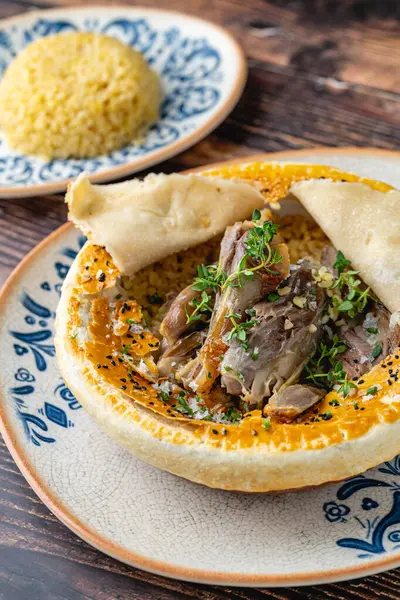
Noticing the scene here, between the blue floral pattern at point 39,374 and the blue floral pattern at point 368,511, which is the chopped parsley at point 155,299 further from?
the blue floral pattern at point 368,511

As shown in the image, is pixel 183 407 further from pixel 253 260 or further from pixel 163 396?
pixel 253 260

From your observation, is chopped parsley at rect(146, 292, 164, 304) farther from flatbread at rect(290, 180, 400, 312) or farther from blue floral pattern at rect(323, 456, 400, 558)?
blue floral pattern at rect(323, 456, 400, 558)

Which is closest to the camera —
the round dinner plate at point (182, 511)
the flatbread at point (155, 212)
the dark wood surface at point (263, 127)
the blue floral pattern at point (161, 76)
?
the round dinner plate at point (182, 511)


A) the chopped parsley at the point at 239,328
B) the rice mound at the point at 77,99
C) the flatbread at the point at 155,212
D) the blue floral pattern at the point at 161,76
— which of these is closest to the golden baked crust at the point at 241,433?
the chopped parsley at the point at 239,328

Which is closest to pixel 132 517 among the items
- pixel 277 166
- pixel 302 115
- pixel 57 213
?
pixel 277 166

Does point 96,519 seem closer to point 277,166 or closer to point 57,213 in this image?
point 277,166

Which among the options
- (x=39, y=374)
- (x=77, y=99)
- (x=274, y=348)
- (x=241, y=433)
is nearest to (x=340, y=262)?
(x=274, y=348)
